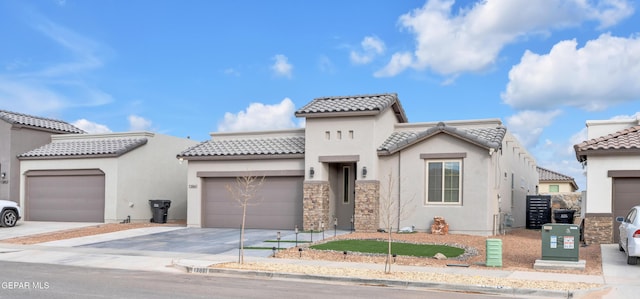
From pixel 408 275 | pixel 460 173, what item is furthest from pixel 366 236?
pixel 408 275

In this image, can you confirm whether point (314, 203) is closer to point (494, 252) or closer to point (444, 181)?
point (444, 181)

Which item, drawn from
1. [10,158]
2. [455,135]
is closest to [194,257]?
[455,135]

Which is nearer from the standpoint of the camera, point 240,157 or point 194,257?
point 194,257

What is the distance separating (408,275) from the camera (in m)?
13.1

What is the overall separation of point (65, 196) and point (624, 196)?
23669 millimetres

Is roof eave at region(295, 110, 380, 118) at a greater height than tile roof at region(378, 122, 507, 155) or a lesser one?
greater

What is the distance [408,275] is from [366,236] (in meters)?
7.84

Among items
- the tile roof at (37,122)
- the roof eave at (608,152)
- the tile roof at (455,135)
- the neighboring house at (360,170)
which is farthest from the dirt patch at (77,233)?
the roof eave at (608,152)

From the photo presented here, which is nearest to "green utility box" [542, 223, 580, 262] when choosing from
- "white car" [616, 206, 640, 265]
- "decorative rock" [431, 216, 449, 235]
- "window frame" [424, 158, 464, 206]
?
"white car" [616, 206, 640, 265]

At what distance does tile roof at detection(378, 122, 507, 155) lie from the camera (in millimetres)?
21156

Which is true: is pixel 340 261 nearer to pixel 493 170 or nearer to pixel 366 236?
pixel 366 236

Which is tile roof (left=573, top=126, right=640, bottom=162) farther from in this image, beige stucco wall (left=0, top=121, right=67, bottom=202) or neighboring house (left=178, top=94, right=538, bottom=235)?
beige stucco wall (left=0, top=121, right=67, bottom=202)

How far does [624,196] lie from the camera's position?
62.4ft

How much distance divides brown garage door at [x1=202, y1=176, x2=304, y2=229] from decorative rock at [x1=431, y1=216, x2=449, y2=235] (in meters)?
5.61
